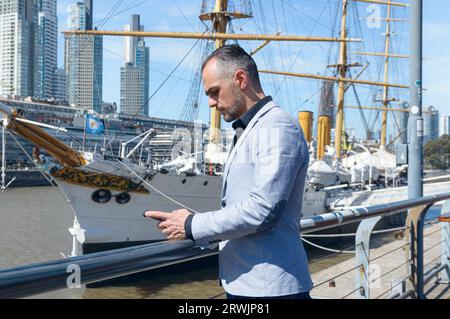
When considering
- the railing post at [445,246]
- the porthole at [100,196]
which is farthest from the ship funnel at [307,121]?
the railing post at [445,246]

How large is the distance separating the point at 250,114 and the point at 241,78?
0.12m

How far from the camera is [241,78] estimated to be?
181 centimetres

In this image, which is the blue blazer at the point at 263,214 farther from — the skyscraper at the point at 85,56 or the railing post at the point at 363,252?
the skyscraper at the point at 85,56

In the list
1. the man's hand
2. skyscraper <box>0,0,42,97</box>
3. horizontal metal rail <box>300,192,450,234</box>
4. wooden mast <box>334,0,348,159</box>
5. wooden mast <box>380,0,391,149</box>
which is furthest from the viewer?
skyscraper <box>0,0,42,97</box>

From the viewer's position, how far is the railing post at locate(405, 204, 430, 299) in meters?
4.05

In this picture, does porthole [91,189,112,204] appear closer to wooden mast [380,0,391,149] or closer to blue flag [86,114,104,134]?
blue flag [86,114,104,134]

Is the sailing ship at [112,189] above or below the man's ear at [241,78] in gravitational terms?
below

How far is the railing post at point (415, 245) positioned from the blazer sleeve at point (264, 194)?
2.66 meters

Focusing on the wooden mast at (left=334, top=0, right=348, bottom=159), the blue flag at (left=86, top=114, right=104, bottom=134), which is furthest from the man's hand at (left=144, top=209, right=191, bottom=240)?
the wooden mast at (left=334, top=0, right=348, bottom=159)

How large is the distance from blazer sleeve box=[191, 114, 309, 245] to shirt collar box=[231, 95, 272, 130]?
4.6 inches

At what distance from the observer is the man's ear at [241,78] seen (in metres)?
1.80

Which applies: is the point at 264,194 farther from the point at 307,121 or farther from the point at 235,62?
the point at 307,121
